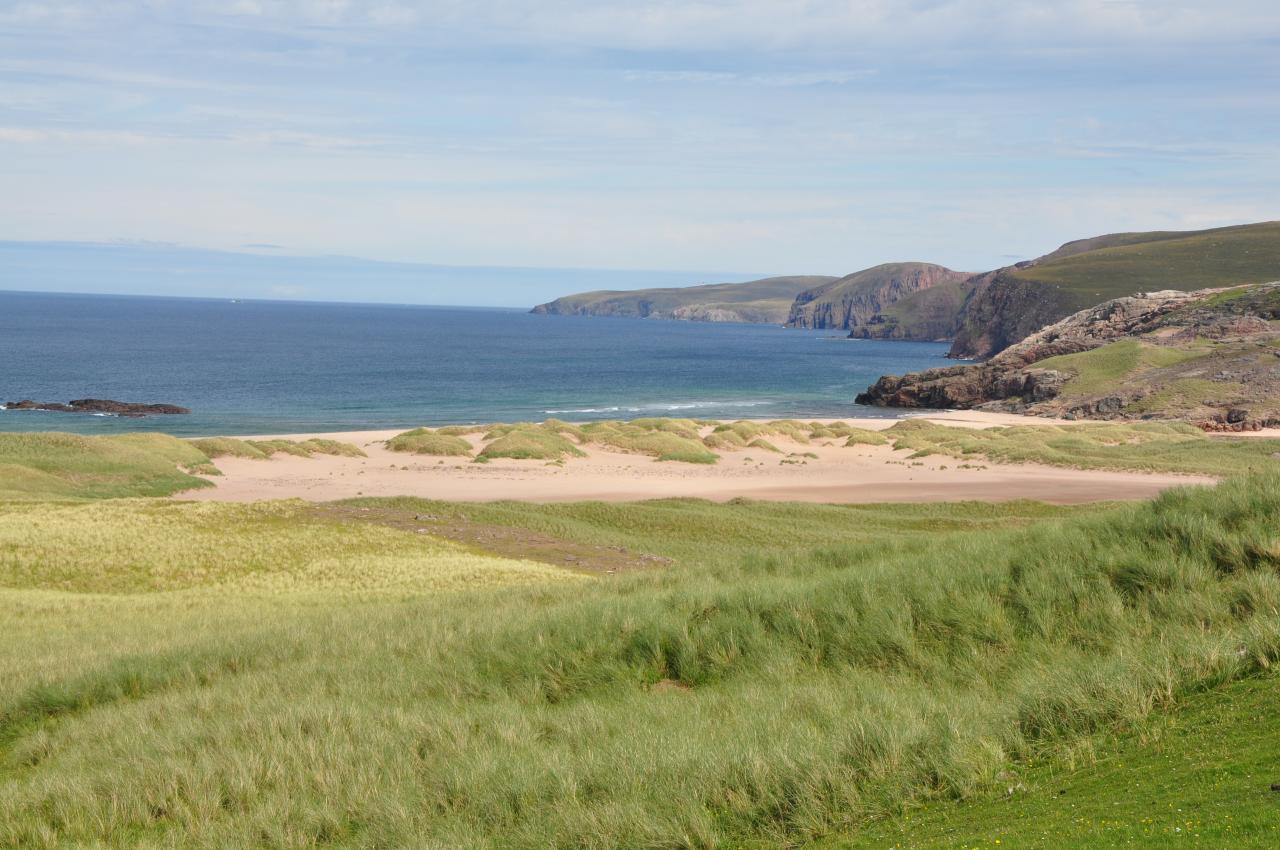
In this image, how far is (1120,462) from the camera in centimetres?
4594

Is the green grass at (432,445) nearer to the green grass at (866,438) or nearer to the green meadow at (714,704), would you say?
the green grass at (866,438)

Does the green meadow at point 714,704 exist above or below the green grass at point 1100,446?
above

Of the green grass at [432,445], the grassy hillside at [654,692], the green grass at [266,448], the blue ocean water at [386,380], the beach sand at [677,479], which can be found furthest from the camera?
the blue ocean water at [386,380]

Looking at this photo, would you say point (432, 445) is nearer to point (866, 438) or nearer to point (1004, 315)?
point (866, 438)

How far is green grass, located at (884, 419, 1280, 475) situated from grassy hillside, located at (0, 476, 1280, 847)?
3327 cm

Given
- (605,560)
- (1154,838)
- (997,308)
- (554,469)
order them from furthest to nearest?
(997,308) → (554,469) → (605,560) → (1154,838)

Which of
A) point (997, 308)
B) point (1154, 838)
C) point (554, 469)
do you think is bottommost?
point (554, 469)

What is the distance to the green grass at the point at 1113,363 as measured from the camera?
8812 cm

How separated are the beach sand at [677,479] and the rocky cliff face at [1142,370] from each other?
34.0 metres

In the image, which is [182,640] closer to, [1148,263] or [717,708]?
[717,708]

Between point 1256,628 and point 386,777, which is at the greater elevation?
point 1256,628

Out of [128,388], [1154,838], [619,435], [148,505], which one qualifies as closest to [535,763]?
[1154,838]

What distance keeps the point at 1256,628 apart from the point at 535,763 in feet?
17.5

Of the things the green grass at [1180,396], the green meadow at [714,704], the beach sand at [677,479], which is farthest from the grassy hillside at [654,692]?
the green grass at [1180,396]
